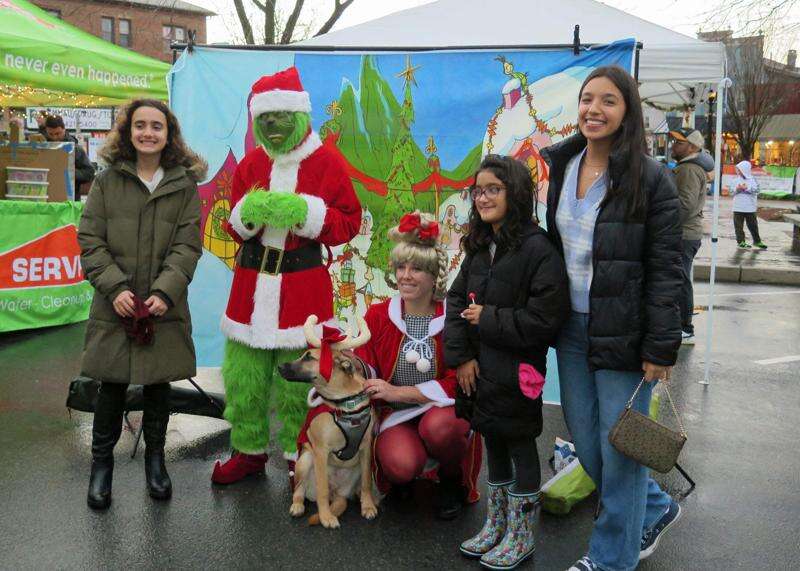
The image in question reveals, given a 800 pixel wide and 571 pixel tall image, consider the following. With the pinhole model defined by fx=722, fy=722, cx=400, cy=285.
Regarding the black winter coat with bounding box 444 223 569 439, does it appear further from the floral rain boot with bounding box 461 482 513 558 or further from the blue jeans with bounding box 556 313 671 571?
the floral rain boot with bounding box 461 482 513 558

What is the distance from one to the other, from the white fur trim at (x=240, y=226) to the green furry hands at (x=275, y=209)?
0.22ft

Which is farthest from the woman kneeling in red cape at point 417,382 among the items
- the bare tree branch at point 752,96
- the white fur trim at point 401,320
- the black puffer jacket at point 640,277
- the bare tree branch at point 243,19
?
the bare tree branch at point 752,96

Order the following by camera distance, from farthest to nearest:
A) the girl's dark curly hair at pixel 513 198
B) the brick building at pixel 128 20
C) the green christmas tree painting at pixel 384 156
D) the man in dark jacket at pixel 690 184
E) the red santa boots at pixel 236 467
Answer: the brick building at pixel 128 20, the man in dark jacket at pixel 690 184, the green christmas tree painting at pixel 384 156, the red santa boots at pixel 236 467, the girl's dark curly hair at pixel 513 198

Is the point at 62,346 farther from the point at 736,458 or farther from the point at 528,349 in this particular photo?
the point at 736,458

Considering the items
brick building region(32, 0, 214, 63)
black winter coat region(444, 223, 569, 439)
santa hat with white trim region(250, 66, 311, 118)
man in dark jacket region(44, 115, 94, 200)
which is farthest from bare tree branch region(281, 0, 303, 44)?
brick building region(32, 0, 214, 63)

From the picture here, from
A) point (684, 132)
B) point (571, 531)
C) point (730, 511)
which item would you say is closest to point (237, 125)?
point (571, 531)

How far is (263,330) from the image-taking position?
3404 millimetres

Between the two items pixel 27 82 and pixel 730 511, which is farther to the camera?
pixel 27 82

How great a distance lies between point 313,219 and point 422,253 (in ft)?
1.77

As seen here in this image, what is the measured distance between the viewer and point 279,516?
10.8 ft

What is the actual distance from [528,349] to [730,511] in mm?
1554

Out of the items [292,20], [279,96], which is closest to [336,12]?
[292,20]

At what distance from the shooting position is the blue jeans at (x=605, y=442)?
2.52 meters

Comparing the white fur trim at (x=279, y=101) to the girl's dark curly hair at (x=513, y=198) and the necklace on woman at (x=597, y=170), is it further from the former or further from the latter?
the necklace on woman at (x=597, y=170)
